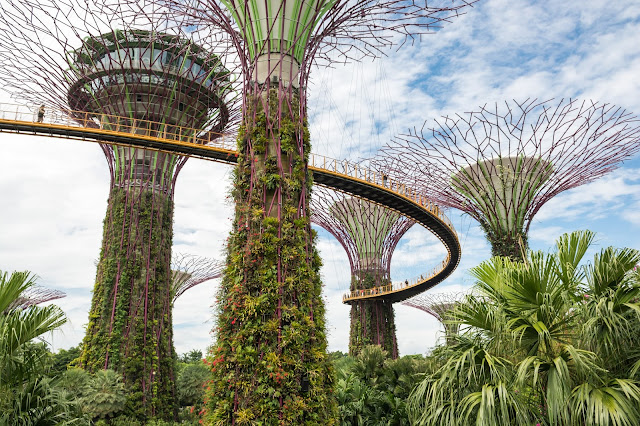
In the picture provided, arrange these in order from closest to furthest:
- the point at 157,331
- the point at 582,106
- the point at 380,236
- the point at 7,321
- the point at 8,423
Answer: the point at 8,423 → the point at 7,321 → the point at 157,331 → the point at 582,106 → the point at 380,236

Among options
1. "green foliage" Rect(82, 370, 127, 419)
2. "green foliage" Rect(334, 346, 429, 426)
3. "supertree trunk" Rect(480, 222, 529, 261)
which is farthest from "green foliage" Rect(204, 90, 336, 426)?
"supertree trunk" Rect(480, 222, 529, 261)

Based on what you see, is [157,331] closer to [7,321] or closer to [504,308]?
[7,321]

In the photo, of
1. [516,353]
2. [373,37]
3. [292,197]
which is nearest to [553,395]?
[516,353]

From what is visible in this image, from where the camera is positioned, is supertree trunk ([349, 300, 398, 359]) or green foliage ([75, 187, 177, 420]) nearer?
green foliage ([75, 187, 177, 420])

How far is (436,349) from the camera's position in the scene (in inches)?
296

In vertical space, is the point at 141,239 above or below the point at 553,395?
above

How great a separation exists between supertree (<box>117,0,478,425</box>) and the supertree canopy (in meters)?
18.3

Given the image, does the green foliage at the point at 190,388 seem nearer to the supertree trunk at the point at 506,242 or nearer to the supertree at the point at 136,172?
the supertree at the point at 136,172

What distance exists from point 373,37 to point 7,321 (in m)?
10.1

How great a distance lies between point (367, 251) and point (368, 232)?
1.21 meters

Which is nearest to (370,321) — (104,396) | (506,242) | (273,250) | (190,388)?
(506,242)

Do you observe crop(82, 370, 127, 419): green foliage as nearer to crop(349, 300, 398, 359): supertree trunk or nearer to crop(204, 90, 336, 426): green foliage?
crop(204, 90, 336, 426): green foliage

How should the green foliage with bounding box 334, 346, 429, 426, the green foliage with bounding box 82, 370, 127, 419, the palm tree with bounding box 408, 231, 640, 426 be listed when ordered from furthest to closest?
the green foliage with bounding box 82, 370, 127, 419, the green foliage with bounding box 334, 346, 429, 426, the palm tree with bounding box 408, 231, 640, 426

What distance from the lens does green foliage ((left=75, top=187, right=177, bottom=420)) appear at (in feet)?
49.7
